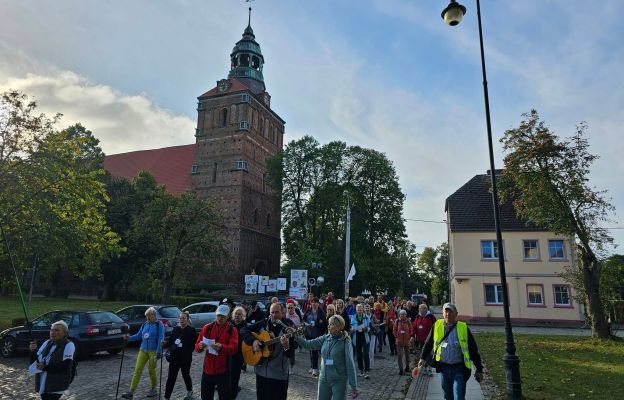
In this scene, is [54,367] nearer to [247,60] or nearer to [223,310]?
[223,310]

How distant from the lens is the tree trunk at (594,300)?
1880 centimetres

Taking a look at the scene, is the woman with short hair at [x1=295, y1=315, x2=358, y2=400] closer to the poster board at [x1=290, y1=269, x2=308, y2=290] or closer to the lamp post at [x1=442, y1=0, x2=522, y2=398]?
the lamp post at [x1=442, y1=0, x2=522, y2=398]

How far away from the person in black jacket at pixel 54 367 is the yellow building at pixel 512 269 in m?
30.4

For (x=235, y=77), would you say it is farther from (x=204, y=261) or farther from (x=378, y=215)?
(x=204, y=261)

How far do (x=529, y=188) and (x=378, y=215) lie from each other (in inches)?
1050

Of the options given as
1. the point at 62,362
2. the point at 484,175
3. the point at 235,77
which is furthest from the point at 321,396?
the point at 235,77

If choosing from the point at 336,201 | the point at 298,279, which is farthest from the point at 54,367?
the point at 336,201

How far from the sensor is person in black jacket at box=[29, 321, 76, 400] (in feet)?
19.4

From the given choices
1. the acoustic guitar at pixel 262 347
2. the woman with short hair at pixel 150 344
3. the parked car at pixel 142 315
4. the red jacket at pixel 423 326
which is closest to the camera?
Result: the acoustic guitar at pixel 262 347

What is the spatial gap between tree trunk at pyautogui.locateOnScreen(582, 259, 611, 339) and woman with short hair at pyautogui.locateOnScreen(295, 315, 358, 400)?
59.3 feet

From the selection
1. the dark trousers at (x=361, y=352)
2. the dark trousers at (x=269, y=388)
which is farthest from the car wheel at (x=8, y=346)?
the dark trousers at (x=269, y=388)

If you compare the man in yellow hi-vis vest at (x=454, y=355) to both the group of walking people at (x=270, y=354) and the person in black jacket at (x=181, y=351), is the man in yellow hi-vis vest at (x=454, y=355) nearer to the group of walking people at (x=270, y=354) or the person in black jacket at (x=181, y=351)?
the group of walking people at (x=270, y=354)

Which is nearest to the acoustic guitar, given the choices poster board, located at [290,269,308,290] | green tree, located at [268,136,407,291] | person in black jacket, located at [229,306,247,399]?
person in black jacket, located at [229,306,247,399]

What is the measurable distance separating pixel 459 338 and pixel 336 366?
199 centimetres
